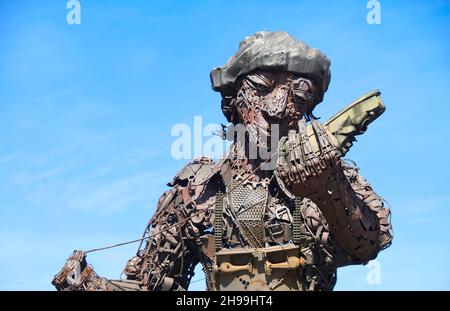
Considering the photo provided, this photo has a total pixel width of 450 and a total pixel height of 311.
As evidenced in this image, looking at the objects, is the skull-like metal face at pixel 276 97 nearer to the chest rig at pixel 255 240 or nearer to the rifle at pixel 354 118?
the chest rig at pixel 255 240

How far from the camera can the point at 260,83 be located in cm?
1320

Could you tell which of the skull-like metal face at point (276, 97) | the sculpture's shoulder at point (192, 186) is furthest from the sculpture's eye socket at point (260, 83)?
the sculpture's shoulder at point (192, 186)

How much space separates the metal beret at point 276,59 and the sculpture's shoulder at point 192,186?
1.08 metres

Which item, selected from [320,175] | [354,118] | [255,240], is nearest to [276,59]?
[255,240]

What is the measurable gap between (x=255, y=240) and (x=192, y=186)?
125 cm

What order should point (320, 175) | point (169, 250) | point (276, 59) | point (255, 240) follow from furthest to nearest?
point (169, 250) < point (276, 59) < point (255, 240) < point (320, 175)

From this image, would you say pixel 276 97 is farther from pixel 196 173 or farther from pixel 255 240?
pixel 255 240

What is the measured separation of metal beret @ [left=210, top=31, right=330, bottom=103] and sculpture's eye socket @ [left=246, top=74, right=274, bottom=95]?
0.11 metres

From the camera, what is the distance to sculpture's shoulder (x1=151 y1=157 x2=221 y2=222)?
1354 cm

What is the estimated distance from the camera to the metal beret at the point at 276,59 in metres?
13.1
